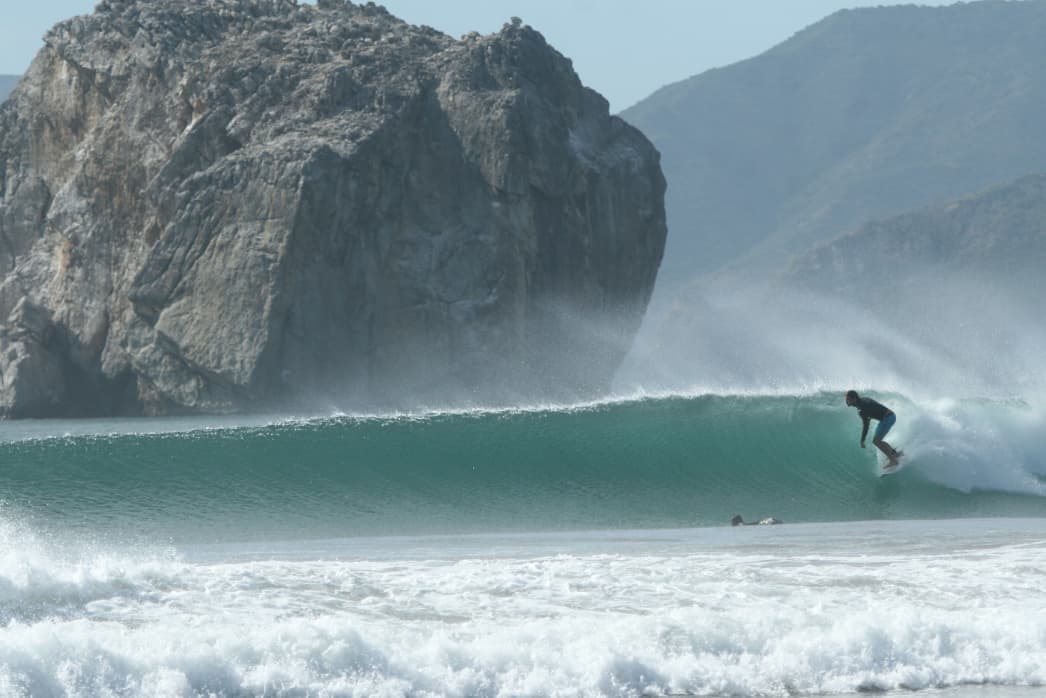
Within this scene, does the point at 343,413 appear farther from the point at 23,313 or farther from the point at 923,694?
the point at 923,694

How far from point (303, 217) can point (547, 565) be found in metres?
25.0

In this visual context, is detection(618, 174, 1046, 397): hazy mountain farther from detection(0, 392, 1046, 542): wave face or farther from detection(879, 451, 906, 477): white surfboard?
detection(879, 451, 906, 477): white surfboard

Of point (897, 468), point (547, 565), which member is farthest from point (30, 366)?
point (547, 565)

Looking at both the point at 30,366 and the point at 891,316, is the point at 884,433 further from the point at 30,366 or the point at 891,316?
the point at 891,316

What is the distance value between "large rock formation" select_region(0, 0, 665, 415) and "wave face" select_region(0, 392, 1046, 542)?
9.00 metres

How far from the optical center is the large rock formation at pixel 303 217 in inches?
1550

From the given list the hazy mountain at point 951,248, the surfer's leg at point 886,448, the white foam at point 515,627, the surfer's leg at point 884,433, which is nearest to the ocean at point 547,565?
the white foam at point 515,627

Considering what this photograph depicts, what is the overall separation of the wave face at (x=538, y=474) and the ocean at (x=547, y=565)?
0.25ft

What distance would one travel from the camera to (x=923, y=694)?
1205 cm

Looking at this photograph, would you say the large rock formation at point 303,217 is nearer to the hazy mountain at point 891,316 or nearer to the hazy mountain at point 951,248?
the hazy mountain at point 891,316

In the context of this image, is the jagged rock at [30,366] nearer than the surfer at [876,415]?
No

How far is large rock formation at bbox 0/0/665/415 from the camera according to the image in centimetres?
3938

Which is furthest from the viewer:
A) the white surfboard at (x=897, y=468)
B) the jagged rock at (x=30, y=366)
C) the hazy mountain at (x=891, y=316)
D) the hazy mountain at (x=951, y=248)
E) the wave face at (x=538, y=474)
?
the hazy mountain at (x=951, y=248)

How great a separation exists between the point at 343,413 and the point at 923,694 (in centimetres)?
2652
